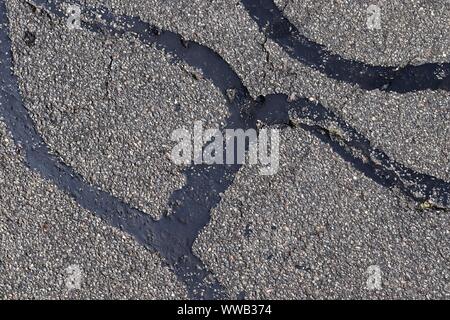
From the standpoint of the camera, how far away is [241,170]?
2.64 meters

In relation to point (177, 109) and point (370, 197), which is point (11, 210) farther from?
point (370, 197)

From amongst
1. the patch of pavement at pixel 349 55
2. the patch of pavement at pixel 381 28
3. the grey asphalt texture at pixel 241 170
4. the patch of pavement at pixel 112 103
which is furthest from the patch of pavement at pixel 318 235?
the patch of pavement at pixel 381 28

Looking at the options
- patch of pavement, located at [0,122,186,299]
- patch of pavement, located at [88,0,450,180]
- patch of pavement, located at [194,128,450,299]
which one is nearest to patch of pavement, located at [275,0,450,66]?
patch of pavement, located at [88,0,450,180]

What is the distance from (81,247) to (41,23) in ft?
3.10

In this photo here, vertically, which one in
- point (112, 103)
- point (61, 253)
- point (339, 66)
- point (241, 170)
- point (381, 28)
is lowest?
point (61, 253)

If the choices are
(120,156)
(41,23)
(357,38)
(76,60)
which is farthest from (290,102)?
(41,23)

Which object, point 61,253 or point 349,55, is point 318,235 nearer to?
point 349,55

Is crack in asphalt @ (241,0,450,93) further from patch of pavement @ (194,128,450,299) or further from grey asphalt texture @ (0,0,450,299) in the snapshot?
patch of pavement @ (194,128,450,299)

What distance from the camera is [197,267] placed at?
264 centimetres

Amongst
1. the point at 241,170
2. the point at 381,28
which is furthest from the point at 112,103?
the point at 381,28

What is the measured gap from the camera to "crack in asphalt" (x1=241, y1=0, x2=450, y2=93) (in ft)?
8.66

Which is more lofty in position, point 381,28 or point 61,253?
point 381,28

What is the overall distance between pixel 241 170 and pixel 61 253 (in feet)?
2.67
